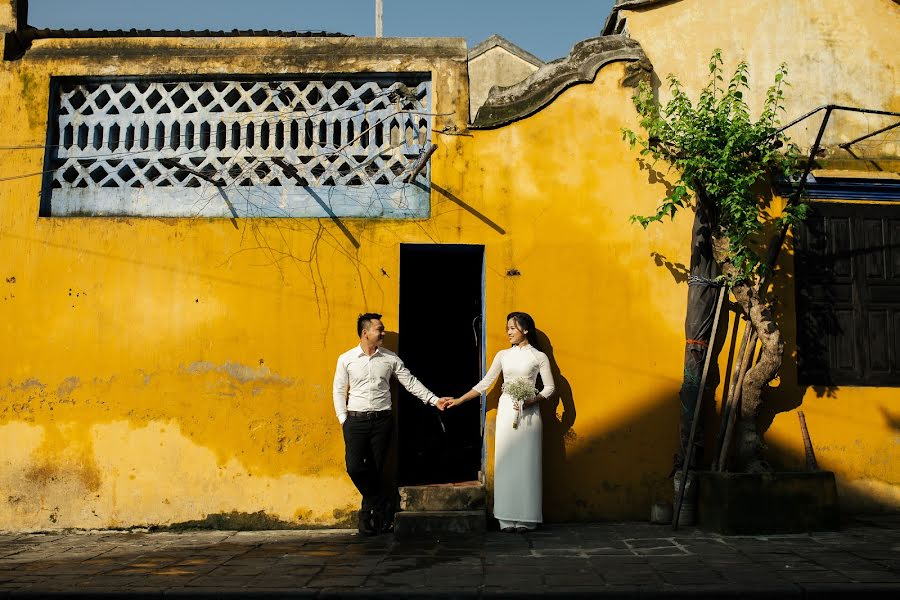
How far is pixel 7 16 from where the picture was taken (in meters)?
7.42

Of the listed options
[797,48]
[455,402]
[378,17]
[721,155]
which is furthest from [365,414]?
[378,17]

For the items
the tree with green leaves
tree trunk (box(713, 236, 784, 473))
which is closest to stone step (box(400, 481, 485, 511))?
the tree with green leaves

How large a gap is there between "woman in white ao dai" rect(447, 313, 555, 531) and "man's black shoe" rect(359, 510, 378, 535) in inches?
39.6

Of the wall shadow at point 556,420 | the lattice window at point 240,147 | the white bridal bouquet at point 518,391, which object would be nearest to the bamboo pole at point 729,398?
the wall shadow at point 556,420

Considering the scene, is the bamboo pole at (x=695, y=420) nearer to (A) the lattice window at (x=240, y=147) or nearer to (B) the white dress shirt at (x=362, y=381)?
(B) the white dress shirt at (x=362, y=381)

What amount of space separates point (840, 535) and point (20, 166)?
7526 millimetres

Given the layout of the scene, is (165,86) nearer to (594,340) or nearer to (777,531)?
(594,340)

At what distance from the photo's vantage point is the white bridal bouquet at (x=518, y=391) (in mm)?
6621

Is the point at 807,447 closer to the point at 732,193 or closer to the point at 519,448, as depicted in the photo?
the point at 732,193

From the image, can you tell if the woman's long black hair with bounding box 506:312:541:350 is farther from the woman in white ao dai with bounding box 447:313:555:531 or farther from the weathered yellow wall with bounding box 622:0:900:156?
the weathered yellow wall with bounding box 622:0:900:156

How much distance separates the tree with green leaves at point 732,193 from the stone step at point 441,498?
1.86 meters

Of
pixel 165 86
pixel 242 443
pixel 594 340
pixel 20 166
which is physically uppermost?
pixel 165 86

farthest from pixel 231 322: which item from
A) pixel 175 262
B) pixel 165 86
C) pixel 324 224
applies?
pixel 165 86

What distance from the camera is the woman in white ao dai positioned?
21.6 feet
